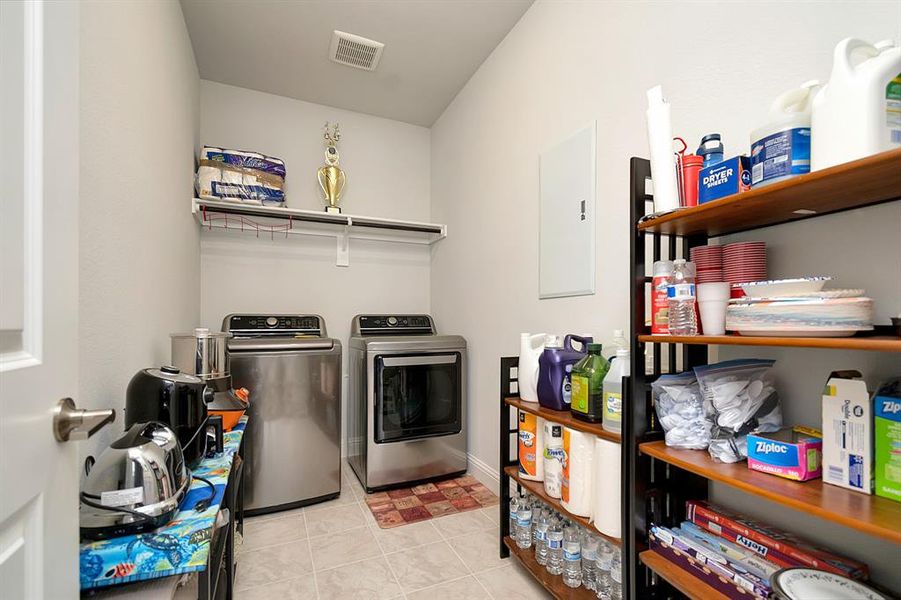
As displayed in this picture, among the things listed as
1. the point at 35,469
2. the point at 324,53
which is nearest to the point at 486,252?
the point at 324,53

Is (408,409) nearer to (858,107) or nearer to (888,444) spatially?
(888,444)

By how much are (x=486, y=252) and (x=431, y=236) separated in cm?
95

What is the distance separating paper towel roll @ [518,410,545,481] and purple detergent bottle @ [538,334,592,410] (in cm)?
9

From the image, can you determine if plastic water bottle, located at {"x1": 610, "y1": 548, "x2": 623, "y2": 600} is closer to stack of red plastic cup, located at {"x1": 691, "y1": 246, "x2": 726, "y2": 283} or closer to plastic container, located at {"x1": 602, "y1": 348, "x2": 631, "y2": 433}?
plastic container, located at {"x1": 602, "y1": 348, "x2": 631, "y2": 433}

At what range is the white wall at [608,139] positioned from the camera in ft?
3.33

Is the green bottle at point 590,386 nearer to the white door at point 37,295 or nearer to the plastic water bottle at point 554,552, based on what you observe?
the plastic water bottle at point 554,552

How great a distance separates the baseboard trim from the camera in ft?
8.36

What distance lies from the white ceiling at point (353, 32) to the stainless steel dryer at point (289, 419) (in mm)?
1856

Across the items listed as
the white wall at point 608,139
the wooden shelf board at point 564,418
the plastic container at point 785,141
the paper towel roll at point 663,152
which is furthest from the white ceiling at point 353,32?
the wooden shelf board at point 564,418

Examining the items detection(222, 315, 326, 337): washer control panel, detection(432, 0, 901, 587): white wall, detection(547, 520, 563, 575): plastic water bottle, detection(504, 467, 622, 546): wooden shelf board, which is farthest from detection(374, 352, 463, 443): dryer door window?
detection(547, 520, 563, 575): plastic water bottle

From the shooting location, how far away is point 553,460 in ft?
5.20

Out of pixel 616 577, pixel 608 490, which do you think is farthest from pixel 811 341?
pixel 616 577

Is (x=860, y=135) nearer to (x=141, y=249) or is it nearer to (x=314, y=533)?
(x=141, y=249)

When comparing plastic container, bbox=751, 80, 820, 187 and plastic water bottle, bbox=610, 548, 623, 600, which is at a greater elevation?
plastic container, bbox=751, 80, 820, 187
